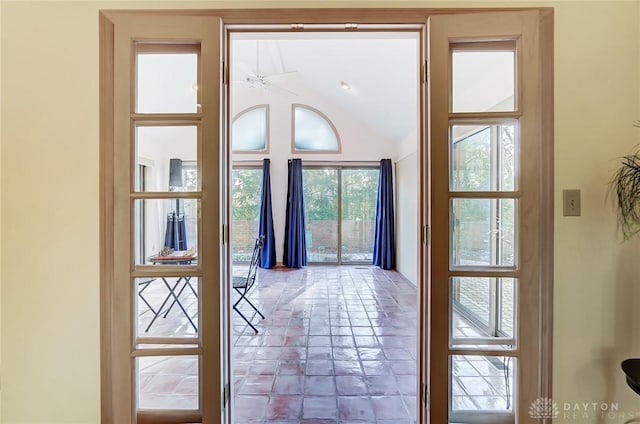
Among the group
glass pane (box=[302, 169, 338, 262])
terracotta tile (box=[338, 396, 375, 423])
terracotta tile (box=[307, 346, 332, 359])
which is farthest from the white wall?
terracotta tile (box=[338, 396, 375, 423])

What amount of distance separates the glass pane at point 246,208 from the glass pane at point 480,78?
17.0 feet

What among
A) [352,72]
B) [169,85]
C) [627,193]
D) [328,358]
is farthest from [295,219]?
[627,193]

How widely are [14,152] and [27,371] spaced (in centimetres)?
108

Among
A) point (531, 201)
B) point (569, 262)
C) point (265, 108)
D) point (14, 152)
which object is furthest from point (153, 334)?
point (265, 108)

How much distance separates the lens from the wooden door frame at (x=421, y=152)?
4.45 ft

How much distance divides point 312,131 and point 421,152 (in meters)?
5.10

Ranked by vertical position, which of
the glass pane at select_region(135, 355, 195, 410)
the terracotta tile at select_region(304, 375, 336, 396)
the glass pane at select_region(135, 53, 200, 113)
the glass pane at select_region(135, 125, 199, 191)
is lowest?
the terracotta tile at select_region(304, 375, 336, 396)

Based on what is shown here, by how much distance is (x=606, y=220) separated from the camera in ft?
4.58

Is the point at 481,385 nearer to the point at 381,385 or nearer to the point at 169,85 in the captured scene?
the point at 381,385

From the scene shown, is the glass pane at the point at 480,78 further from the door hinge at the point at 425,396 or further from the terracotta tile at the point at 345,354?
the terracotta tile at the point at 345,354

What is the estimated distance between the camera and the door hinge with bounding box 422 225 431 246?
1386mm

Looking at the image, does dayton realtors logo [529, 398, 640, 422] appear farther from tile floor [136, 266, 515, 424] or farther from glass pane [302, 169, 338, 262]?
glass pane [302, 169, 338, 262]

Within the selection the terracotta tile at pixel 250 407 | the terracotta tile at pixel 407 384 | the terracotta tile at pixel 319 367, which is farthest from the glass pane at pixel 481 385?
the terracotta tile at pixel 250 407

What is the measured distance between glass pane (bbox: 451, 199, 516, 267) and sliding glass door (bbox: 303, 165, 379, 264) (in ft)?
15.5
